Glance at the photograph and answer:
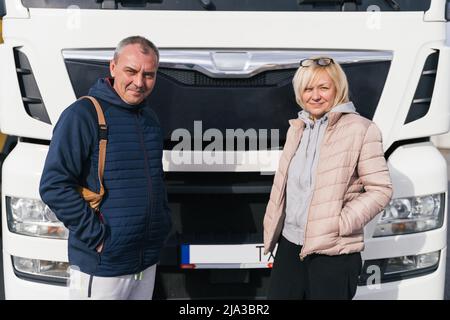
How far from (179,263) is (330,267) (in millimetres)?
744

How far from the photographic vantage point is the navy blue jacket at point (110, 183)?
95.9 inches

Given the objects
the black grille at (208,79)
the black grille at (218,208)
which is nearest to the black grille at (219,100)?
the black grille at (208,79)

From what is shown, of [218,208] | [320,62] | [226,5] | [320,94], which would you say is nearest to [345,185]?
[320,94]

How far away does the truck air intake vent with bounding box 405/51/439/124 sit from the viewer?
3188mm

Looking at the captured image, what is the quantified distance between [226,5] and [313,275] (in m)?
1.31

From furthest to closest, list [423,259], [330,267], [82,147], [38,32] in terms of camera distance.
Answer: [423,259], [38,32], [330,267], [82,147]

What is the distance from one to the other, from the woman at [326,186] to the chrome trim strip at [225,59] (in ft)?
1.36

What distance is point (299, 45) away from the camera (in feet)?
10.2

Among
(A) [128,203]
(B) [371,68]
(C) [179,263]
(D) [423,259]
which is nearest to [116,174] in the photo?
(A) [128,203]

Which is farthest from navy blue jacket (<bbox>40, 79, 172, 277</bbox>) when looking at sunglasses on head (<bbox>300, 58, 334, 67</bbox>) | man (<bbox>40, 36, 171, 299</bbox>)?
sunglasses on head (<bbox>300, 58, 334, 67</bbox>)

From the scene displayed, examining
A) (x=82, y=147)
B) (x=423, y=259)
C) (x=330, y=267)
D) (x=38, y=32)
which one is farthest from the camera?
(x=423, y=259)

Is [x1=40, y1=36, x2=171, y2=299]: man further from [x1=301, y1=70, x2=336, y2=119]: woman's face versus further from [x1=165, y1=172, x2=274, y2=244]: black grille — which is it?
[x1=301, y1=70, x2=336, y2=119]: woman's face

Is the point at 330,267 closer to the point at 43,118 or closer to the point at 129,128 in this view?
the point at 129,128

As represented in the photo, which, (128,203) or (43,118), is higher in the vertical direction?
(43,118)
